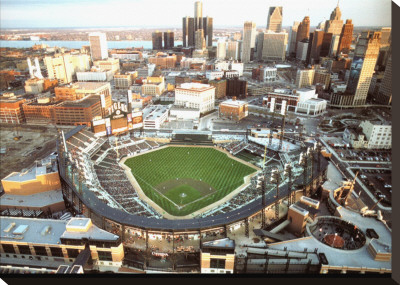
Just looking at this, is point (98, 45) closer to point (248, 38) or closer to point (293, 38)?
point (248, 38)

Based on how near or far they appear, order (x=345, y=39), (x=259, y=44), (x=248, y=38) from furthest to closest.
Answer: (x=259, y=44) → (x=248, y=38) → (x=345, y=39)

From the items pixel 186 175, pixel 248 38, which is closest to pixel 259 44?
pixel 248 38

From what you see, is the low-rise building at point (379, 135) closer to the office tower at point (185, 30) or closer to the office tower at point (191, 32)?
the office tower at point (191, 32)

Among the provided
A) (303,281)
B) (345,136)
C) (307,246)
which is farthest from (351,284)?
(345,136)

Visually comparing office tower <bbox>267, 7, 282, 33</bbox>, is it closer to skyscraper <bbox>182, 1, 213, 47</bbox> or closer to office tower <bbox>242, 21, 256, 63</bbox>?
office tower <bbox>242, 21, 256, 63</bbox>

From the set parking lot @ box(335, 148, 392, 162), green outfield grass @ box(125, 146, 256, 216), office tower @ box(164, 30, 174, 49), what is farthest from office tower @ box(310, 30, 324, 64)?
green outfield grass @ box(125, 146, 256, 216)

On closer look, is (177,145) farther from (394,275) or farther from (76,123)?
(394,275)
